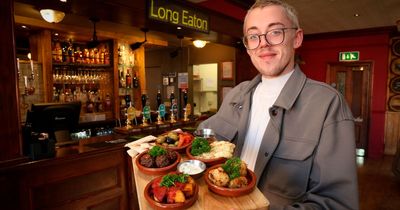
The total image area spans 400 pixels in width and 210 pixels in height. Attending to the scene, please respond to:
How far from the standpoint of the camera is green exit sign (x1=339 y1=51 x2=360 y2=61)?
6.53 metres

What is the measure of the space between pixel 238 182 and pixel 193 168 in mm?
207

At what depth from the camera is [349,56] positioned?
6.64 metres

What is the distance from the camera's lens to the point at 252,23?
43.4 inches

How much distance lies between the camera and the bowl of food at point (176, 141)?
121 centimetres

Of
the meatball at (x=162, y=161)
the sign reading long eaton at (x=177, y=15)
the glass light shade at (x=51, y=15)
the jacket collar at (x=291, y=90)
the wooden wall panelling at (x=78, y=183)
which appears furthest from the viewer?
the glass light shade at (x=51, y=15)

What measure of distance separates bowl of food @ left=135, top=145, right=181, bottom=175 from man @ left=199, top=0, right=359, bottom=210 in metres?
0.39

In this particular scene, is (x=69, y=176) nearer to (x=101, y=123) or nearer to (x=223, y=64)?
(x=101, y=123)

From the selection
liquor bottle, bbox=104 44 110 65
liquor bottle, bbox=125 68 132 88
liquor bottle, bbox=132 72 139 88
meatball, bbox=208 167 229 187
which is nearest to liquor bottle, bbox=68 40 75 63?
liquor bottle, bbox=104 44 110 65

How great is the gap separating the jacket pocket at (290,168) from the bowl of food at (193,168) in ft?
1.11

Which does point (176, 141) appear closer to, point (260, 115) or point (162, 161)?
point (162, 161)

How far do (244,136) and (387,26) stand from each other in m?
6.52

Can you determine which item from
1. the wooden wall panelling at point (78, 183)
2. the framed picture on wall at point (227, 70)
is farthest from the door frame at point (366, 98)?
the wooden wall panelling at point (78, 183)

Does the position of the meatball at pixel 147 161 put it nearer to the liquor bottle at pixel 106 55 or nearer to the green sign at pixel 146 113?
the green sign at pixel 146 113

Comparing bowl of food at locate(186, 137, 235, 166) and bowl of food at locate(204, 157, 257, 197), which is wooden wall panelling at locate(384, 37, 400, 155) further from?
bowl of food at locate(204, 157, 257, 197)
